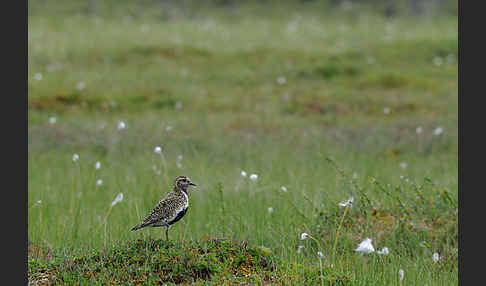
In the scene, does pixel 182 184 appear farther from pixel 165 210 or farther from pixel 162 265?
pixel 162 265

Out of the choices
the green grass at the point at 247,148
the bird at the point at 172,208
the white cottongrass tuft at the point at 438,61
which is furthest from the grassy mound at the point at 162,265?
the white cottongrass tuft at the point at 438,61

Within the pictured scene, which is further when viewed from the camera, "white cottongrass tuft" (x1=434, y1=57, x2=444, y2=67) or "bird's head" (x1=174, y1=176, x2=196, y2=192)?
"white cottongrass tuft" (x1=434, y1=57, x2=444, y2=67)

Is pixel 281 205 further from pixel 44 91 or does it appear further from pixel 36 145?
pixel 44 91

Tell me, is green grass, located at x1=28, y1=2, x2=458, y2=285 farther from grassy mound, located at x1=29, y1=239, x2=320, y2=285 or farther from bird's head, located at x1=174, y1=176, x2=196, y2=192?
bird's head, located at x1=174, y1=176, x2=196, y2=192

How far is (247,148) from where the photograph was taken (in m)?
10.2

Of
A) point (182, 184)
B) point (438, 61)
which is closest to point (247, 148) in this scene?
point (182, 184)

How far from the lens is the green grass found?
15.8ft

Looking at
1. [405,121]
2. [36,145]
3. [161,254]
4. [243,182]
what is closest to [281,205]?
[243,182]

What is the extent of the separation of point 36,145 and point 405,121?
768 cm

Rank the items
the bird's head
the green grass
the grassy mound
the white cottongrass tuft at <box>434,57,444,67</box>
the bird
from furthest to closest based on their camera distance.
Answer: the white cottongrass tuft at <box>434,57,444,67</box> → the green grass → the grassy mound → the bird's head → the bird

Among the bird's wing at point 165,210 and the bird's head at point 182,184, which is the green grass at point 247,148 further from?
the bird's head at point 182,184

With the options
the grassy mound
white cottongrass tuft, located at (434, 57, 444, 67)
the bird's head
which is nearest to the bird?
the bird's head

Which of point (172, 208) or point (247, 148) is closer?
point (172, 208)

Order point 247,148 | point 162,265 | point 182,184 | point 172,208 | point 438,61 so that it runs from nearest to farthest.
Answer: point 172,208
point 182,184
point 162,265
point 247,148
point 438,61
